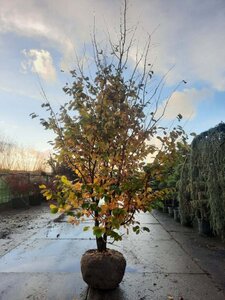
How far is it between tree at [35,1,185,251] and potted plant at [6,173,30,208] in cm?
811

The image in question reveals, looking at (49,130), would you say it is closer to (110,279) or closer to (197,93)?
(110,279)

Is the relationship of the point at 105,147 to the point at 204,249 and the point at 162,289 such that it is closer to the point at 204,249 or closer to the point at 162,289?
the point at 162,289

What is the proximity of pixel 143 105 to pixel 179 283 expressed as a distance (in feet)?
7.20

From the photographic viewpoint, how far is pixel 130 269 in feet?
12.2

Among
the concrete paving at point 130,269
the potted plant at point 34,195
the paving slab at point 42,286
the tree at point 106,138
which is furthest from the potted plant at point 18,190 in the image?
the tree at point 106,138

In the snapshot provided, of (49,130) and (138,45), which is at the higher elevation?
(138,45)

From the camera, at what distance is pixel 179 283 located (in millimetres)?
3250

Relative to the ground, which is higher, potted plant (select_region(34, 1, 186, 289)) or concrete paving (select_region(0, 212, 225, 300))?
potted plant (select_region(34, 1, 186, 289))

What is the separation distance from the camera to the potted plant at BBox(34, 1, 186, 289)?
278cm

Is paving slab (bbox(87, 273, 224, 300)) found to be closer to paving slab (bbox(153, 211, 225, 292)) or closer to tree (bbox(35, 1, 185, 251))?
paving slab (bbox(153, 211, 225, 292))

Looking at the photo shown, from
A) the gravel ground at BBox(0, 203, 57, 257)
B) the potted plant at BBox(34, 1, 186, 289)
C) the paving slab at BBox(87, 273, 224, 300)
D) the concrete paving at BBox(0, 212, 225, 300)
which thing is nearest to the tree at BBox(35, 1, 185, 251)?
the potted plant at BBox(34, 1, 186, 289)

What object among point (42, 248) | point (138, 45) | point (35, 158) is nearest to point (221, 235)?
point (42, 248)

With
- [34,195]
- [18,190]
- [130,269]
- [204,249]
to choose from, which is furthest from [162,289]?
[34,195]

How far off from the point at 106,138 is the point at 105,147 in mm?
97
